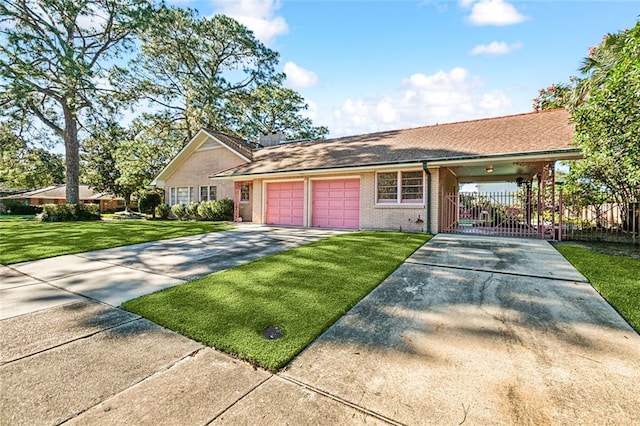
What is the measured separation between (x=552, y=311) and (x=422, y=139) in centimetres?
1085

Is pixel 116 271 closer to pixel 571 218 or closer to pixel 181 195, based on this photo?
pixel 571 218

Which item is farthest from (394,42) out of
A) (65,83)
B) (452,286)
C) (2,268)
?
(65,83)

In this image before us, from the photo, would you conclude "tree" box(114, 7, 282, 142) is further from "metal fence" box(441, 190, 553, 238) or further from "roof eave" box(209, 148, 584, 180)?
"metal fence" box(441, 190, 553, 238)

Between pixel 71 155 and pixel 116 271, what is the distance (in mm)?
21843

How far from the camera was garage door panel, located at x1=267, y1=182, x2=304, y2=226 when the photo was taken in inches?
566

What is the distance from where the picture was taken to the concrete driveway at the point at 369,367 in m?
2.08

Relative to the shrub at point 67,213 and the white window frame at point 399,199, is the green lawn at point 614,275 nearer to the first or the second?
the white window frame at point 399,199

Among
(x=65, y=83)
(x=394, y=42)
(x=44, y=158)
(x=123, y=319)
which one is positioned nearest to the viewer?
(x=123, y=319)

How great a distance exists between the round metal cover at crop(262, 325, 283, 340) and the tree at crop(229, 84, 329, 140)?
2689 cm

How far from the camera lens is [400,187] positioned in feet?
38.4

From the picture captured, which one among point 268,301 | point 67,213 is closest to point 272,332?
point 268,301

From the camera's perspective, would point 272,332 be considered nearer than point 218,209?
Yes

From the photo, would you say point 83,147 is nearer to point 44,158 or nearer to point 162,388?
point 44,158

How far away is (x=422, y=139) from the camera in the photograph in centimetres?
1339
